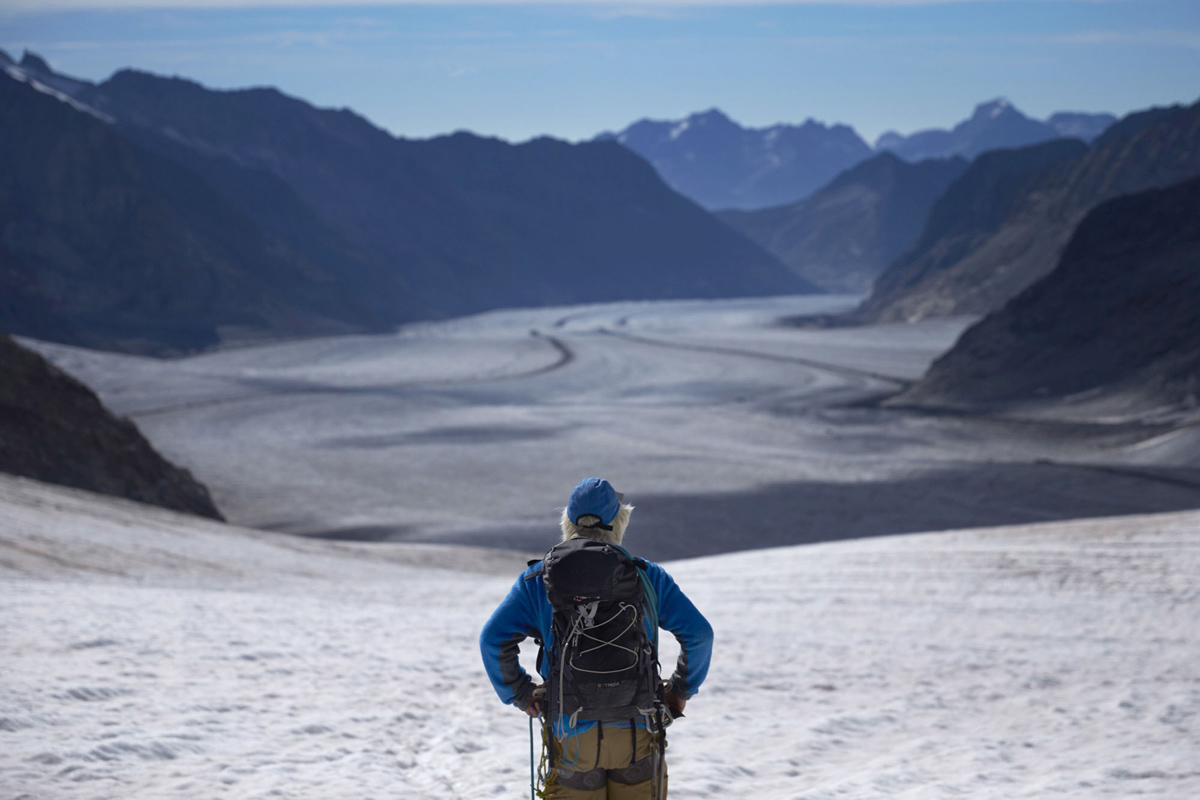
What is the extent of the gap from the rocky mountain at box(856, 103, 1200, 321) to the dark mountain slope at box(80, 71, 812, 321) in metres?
49.6

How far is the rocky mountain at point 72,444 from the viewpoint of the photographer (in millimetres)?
19219

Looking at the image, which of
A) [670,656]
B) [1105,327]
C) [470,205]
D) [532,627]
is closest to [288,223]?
[470,205]

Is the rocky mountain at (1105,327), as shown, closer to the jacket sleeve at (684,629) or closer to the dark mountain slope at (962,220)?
the dark mountain slope at (962,220)

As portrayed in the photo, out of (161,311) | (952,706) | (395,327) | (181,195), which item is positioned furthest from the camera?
(395,327)

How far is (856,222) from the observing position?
173 meters

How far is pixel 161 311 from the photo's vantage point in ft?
250

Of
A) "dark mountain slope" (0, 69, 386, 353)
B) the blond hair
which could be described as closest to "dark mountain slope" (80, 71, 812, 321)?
"dark mountain slope" (0, 69, 386, 353)

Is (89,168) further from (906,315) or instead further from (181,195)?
(906,315)

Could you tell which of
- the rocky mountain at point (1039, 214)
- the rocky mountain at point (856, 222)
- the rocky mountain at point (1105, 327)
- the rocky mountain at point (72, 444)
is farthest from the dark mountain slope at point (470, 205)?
the rocky mountain at point (72, 444)

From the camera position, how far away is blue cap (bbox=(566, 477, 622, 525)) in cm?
336

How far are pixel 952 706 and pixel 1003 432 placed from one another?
28.6 meters

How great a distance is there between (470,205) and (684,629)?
144321mm

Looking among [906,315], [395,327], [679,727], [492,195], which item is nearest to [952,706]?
[679,727]

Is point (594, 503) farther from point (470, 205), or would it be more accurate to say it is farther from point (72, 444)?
point (470, 205)
